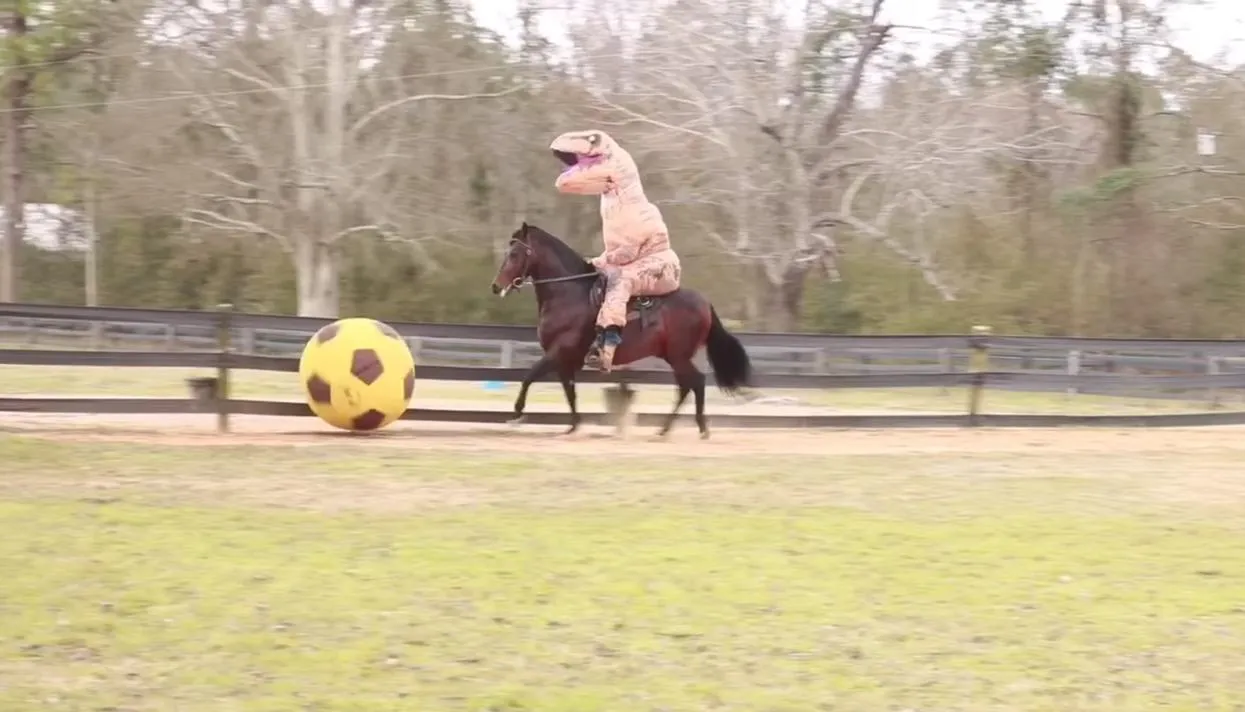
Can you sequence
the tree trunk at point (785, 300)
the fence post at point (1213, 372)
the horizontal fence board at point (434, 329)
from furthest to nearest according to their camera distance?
the tree trunk at point (785, 300) < the fence post at point (1213, 372) < the horizontal fence board at point (434, 329)

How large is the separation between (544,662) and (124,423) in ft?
26.7

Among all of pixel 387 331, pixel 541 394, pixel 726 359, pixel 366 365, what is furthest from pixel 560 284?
pixel 541 394

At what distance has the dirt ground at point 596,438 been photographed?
10680 millimetres

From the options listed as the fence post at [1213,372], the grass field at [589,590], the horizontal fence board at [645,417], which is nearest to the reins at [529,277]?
the horizontal fence board at [645,417]

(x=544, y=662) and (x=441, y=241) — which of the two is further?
(x=441, y=241)

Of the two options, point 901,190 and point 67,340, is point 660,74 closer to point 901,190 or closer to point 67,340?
A: point 901,190

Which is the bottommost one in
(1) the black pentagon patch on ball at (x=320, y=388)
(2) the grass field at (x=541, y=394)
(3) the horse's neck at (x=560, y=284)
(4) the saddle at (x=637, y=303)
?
(2) the grass field at (x=541, y=394)

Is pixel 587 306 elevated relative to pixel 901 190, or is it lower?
lower

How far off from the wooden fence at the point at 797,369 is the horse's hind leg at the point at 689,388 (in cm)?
34

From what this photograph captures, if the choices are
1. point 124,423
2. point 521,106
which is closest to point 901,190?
point 521,106

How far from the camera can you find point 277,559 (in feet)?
20.0

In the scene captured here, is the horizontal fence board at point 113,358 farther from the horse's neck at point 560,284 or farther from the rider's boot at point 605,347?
the rider's boot at point 605,347

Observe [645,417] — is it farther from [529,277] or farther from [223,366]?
[223,366]

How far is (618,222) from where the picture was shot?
11.7 meters
